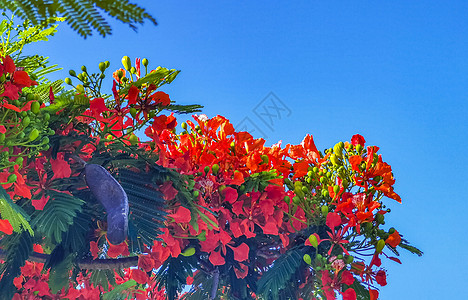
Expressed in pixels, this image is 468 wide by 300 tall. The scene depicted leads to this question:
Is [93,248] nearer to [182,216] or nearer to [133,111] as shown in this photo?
[182,216]

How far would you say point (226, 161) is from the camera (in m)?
3.38

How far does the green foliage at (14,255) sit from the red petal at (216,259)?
4.05 ft

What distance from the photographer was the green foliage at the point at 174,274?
3.35m

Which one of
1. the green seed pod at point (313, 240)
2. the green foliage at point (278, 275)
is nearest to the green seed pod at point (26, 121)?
the green foliage at point (278, 275)

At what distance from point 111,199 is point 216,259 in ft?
3.72

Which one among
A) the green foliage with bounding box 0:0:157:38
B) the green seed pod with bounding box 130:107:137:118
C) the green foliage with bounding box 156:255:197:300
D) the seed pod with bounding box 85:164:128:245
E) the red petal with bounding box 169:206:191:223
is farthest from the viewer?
the green foliage with bounding box 156:255:197:300

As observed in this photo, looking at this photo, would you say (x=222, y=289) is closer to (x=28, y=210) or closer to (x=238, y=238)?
(x=238, y=238)

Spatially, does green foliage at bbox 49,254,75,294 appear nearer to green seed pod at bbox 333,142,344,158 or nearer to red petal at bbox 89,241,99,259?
red petal at bbox 89,241,99,259

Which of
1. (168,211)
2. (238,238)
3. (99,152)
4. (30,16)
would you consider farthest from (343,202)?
(30,16)

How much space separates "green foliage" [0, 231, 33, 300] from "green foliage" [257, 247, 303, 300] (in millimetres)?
1571

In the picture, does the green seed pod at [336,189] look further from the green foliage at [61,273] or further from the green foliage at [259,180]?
the green foliage at [61,273]

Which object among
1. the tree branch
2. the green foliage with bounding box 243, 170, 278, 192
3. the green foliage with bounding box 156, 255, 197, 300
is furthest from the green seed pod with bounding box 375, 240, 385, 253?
the tree branch

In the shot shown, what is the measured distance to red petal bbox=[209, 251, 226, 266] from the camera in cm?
346

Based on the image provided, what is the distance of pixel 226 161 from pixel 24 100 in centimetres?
138
